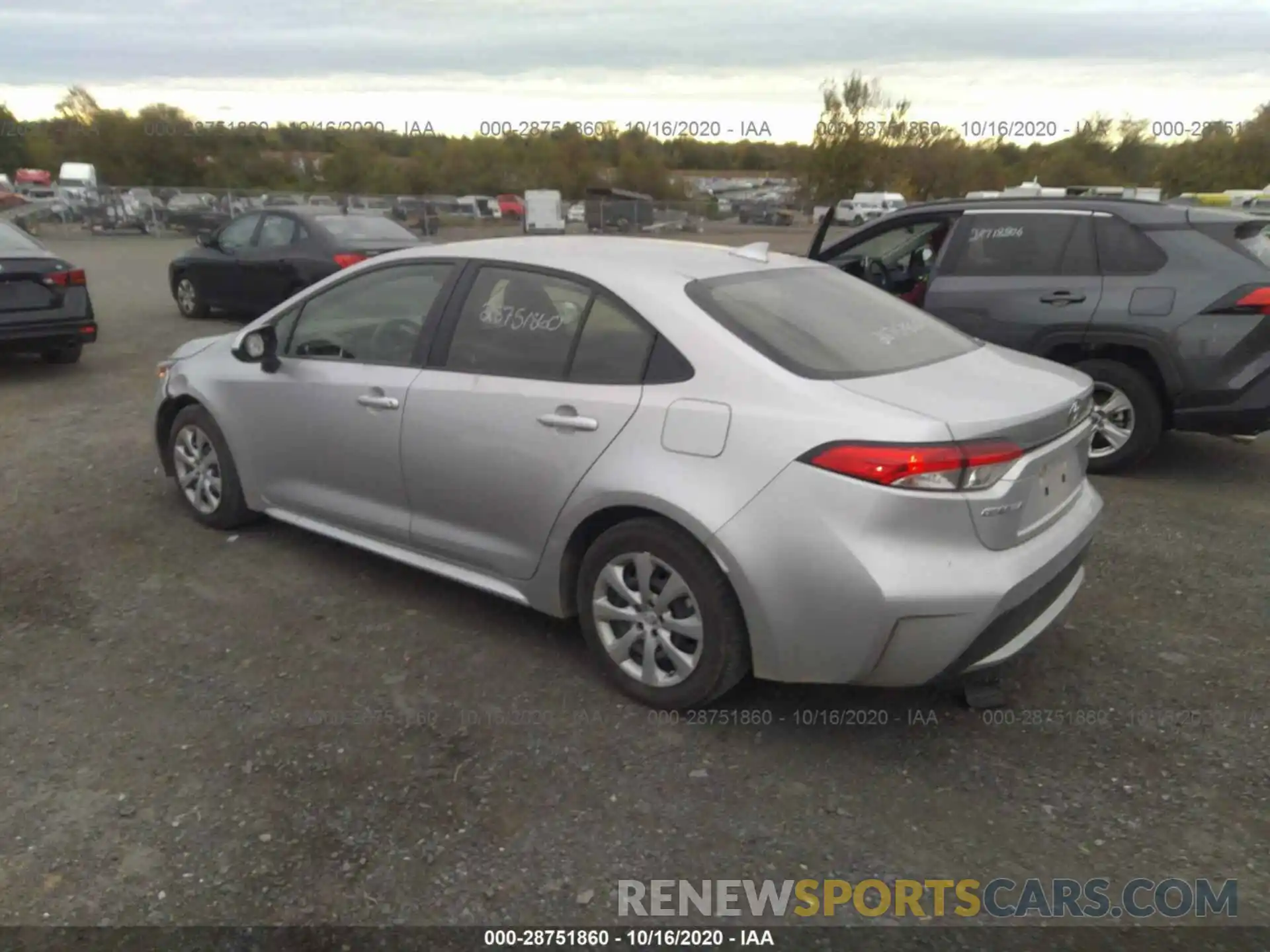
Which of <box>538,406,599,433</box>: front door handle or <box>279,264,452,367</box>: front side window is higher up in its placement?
<box>279,264,452,367</box>: front side window

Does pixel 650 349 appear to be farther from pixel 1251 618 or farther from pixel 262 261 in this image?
pixel 262 261

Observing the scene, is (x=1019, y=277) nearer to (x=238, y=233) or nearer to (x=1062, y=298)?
A: (x=1062, y=298)

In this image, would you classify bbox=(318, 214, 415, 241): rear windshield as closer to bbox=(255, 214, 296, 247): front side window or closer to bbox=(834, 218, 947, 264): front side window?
bbox=(255, 214, 296, 247): front side window

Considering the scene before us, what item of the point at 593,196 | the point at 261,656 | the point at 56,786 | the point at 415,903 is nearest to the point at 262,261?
the point at 261,656

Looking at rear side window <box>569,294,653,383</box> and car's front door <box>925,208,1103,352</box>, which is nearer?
rear side window <box>569,294,653,383</box>

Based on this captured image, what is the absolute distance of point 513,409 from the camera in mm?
3705

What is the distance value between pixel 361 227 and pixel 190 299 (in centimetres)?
305

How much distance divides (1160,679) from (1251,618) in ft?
2.77

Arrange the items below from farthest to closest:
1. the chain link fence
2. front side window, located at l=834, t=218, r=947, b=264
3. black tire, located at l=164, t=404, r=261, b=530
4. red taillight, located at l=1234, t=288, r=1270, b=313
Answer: the chain link fence < front side window, located at l=834, t=218, r=947, b=264 < red taillight, located at l=1234, t=288, r=1270, b=313 < black tire, located at l=164, t=404, r=261, b=530

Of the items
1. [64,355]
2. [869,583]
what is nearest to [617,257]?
[869,583]

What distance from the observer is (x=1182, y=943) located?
250cm

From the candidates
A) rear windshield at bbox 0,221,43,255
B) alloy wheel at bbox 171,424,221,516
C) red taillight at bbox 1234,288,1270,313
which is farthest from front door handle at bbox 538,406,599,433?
rear windshield at bbox 0,221,43,255

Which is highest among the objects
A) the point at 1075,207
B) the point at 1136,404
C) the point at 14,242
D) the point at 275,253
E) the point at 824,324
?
the point at 1075,207

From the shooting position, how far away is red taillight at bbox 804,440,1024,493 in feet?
9.53
